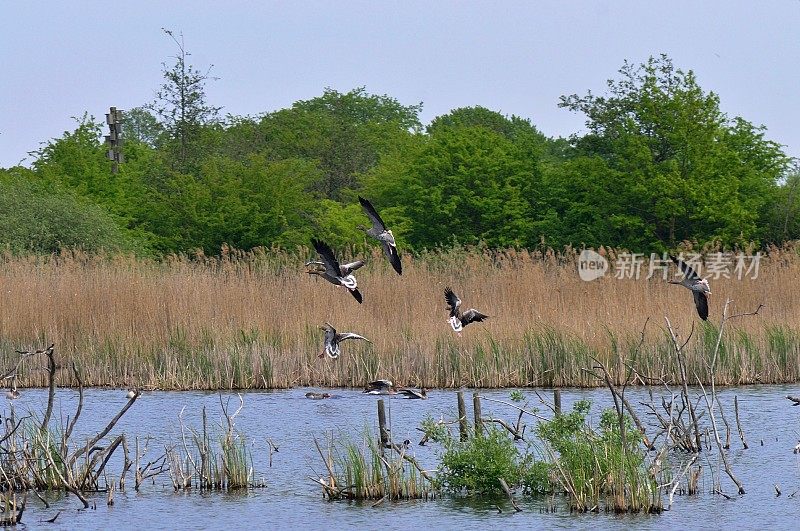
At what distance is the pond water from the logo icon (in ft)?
11.6

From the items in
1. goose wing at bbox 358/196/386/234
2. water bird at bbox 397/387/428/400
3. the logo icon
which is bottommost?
water bird at bbox 397/387/428/400

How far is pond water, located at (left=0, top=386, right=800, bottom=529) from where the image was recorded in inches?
343

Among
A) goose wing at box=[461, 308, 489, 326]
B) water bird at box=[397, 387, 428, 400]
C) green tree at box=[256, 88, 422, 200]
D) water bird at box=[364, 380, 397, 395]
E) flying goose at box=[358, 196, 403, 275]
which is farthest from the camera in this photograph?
green tree at box=[256, 88, 422, 200]

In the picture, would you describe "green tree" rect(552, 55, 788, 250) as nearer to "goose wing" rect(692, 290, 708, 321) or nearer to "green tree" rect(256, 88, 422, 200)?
"green tree" rect(256, 88, 422, 200)

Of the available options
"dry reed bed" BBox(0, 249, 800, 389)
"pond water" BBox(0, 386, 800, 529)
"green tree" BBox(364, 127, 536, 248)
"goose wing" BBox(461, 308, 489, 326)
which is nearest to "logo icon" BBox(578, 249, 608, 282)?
"dry reed bed" BBox(0, 249, 800, 389)

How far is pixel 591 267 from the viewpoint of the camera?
18016 mm

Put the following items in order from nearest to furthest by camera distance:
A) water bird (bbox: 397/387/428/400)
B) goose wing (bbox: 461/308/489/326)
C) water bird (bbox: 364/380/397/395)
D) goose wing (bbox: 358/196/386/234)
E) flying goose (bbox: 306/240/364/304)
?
goose wing (bbox: 358/196/386/234), flying goose (bbox: 306/240/364/304), goose wing (bbox: 461/308/489/326), water bird (bbox: 397/387/428/400), water bird (bbox: 364/380/397/395)

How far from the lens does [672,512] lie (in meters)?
8.68

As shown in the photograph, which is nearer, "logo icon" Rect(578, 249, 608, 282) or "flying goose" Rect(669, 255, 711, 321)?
"flying goose" Rect(669, 255, 711, 321)

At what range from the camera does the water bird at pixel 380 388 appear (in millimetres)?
13880

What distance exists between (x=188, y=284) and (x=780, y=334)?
23.5 feet

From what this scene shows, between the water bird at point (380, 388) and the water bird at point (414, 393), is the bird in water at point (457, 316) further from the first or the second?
the water bird at point (380, 388)

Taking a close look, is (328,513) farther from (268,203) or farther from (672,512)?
(268,203)

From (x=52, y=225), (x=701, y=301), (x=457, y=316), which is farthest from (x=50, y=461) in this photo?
(x=52, y=225)
